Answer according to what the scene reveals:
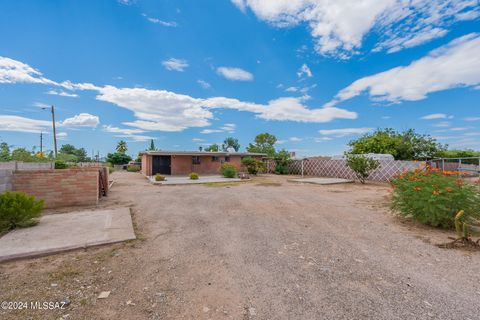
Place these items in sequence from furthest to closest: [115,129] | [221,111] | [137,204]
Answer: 1. [115,129]
2. [221,111]
3. [137,204]

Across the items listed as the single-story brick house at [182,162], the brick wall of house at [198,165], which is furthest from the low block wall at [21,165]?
the brick wall of house at [198,165]

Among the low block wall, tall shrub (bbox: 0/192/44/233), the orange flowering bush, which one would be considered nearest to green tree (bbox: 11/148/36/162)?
the low block wall

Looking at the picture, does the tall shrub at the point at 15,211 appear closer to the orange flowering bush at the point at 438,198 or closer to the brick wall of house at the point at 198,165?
the orange flowering bush at the point at 438,198

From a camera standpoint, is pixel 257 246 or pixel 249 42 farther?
pixel 249 42

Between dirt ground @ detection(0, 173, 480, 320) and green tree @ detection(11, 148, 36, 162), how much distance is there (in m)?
10.4

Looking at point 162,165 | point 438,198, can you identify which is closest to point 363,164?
point 438,198

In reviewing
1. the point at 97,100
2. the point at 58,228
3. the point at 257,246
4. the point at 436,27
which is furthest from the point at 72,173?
the point at 436,27

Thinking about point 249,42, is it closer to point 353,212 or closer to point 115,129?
point 353,212

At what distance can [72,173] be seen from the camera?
21.3 feet

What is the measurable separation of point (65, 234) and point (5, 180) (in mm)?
3455

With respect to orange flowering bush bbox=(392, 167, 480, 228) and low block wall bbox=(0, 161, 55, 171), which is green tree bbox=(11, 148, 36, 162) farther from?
orange flowering bush bbox=(392, 167, 480, 228)

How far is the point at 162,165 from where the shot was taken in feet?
63.5

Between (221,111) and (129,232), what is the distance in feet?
66.0

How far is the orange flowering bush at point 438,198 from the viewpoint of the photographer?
14.1ft
